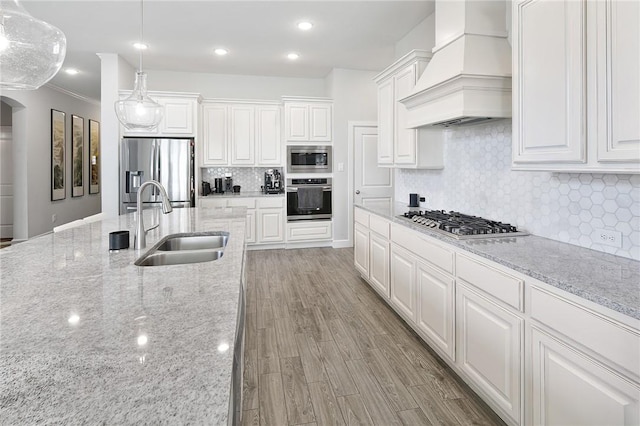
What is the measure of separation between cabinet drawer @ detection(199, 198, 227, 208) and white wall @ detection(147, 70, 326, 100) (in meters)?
1.85

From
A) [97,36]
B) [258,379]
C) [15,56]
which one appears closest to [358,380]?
[258,379]

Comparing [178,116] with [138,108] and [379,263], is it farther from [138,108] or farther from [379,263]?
[379,263]

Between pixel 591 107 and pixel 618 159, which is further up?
pixel 591 107

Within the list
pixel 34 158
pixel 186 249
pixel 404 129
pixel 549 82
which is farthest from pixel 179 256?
pixel 34 158

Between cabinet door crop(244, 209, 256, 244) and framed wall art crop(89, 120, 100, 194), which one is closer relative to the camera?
cabinet door crop(244, 209, 256, 244)

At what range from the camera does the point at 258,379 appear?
2293mm

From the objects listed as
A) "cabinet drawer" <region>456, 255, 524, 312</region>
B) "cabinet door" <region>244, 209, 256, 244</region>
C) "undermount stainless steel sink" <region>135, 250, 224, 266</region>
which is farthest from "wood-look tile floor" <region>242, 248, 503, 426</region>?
"cabinet door" <region>244, 209, 256, 244</region>

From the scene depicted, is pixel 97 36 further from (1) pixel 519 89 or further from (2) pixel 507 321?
(2) pixel 507 321

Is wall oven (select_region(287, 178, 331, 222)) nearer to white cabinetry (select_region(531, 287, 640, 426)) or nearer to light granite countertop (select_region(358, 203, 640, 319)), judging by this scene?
light granite countertop (select_region(358, 203, 640, 319))

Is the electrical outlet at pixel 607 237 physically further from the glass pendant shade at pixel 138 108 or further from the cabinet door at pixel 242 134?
the cabinet door at pixel 242 134

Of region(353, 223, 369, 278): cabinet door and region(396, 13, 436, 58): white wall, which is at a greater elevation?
region(396, 13, 436, 58): white wall

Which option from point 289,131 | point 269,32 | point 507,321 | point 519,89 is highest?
point 269,32

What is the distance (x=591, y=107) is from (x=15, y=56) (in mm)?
2476

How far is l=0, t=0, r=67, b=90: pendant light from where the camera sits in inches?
60.3
